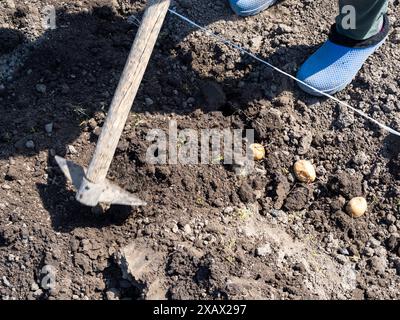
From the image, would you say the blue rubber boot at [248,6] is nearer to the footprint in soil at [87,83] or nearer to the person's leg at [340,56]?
the footprint in soil at [87,83]

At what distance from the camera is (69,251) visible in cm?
238

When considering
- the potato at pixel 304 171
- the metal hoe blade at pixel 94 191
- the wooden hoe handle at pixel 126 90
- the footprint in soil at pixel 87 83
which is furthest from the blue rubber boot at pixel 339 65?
the metal hoe blade at pixel 94 191

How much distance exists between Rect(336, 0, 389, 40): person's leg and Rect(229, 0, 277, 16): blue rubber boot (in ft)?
1.46

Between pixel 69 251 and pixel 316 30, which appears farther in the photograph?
pixel 316 30

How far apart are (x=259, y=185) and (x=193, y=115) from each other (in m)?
0.45

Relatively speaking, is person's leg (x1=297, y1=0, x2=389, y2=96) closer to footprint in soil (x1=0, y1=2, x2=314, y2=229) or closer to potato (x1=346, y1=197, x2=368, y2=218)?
footprint in soil (x1=0, y1=2, x2=314, y2=229)

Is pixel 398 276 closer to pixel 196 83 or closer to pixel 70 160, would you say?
pixel 196 83

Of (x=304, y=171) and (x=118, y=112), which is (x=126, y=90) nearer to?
(x=118, y=112)

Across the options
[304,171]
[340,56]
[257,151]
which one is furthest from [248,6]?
[304,171]

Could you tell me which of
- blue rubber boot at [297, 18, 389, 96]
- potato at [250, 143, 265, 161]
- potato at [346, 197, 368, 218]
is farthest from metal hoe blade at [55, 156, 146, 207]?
blue rubber boot at [297, 18, 389, 96]

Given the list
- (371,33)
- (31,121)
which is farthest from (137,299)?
(371,33)

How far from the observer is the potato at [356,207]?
2584 millimetres

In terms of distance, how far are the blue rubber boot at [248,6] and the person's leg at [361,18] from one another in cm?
45

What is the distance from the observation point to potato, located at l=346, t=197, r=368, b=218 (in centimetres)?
258
